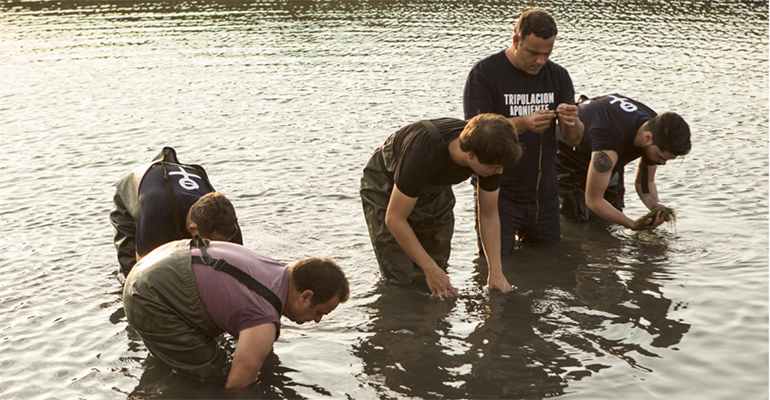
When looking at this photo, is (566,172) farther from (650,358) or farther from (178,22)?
(178,22)

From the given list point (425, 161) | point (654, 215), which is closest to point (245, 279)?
point (425, 161)

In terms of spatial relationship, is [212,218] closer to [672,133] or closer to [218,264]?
[218,264]

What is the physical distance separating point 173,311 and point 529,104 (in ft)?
11.7

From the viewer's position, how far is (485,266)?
23.1ft

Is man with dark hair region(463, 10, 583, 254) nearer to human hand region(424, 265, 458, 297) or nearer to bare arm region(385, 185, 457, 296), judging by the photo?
bare arm region(385, 185, 457, 296)

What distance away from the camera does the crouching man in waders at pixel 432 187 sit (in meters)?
4.66

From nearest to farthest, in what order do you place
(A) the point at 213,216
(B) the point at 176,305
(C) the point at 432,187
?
(B) the point at 176,305, (A) the point at 213,216, (C) the point at 432,187

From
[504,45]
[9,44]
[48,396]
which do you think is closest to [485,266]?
[48,396]

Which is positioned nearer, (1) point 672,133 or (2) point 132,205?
(2) point 132,205

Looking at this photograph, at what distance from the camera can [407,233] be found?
524 centimetres

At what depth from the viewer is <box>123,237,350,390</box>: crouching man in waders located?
13.8ft

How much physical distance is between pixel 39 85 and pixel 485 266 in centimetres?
1329

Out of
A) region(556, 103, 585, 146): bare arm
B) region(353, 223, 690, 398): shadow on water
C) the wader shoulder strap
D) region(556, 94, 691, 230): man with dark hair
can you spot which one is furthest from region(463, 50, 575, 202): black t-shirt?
the wader shoulder strap

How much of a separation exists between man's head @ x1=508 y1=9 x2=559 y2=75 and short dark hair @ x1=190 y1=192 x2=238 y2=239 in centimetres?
275
